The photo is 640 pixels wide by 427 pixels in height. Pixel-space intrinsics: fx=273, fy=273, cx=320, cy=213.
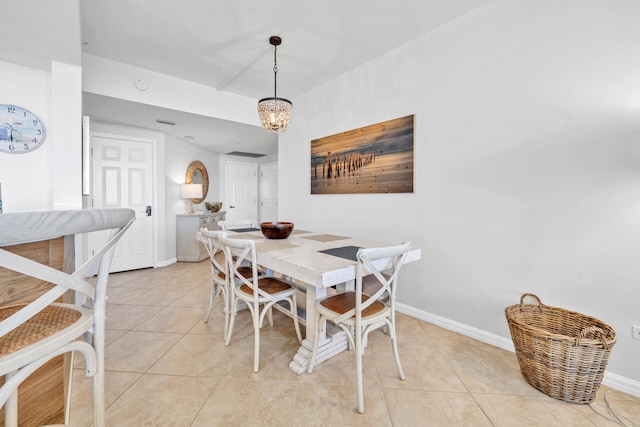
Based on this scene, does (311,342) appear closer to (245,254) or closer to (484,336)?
(245,254)

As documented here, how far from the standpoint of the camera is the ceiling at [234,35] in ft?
6.78

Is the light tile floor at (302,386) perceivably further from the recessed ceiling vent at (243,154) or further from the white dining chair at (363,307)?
the recessed ceiling vent at (243,154)

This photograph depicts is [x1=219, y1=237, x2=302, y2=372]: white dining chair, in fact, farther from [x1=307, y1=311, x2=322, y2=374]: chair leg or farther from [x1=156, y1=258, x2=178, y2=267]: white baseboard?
[x1=156, y1=258, x2=178, y2=267]: white baseboard

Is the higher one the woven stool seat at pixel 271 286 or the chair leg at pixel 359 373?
the woven stool seat at pixel 271 286

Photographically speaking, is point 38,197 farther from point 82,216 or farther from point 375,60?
point 375,60

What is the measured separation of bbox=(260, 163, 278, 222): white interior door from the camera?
638 centimetres

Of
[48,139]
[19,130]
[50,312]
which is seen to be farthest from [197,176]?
[50,312]

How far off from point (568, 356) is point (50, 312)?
224 centimetres

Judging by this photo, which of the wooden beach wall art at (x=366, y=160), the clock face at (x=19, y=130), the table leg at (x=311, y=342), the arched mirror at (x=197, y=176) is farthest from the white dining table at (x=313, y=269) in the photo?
the arched mirror at (x=197, y=176)

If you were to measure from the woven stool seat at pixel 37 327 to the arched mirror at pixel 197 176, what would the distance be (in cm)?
453

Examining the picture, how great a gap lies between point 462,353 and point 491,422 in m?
0.62

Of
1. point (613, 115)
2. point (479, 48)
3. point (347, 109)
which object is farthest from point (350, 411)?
point (347, 109)

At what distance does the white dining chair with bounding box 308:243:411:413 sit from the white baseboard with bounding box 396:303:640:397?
2.80ft

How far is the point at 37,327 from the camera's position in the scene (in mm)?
690
